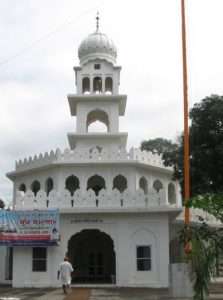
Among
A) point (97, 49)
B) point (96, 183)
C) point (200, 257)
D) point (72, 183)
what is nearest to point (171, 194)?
point (96, 183)

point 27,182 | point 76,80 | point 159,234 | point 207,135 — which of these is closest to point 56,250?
point 159,234

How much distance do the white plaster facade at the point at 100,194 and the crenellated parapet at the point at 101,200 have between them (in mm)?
48

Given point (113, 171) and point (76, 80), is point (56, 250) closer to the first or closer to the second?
point (113, 171)

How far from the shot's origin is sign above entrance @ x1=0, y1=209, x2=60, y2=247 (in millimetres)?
21969

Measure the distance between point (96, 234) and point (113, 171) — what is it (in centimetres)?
449

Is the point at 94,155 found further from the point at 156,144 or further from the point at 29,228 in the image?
the point at 156,144

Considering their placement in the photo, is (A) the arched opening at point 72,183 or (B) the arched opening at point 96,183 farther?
(B) the arched opening at point 96,183

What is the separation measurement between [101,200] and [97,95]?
798 cm

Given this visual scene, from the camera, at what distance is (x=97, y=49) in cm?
2900

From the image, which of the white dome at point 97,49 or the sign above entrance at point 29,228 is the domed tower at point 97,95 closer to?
the white dome at point 97,49

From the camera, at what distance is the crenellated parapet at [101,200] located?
2238 cm

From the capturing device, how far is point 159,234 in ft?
73.2

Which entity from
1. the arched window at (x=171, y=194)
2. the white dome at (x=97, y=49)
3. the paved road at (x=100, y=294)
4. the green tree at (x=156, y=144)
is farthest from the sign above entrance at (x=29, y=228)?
the green tree at (x=156, y=144)

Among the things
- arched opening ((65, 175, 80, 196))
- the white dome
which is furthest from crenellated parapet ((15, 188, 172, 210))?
the white dome
